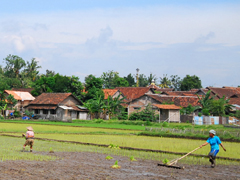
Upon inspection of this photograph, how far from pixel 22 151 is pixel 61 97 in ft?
122

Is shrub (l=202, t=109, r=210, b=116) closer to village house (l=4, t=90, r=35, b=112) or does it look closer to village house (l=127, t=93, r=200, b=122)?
village house (l=127, t=93, r=200, b=122)

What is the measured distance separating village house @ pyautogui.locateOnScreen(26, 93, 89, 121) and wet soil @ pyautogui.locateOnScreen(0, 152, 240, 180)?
3712 centimetres

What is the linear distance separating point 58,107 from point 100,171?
40317 millimetres

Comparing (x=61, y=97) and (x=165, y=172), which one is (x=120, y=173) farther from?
(x=61, y=97)

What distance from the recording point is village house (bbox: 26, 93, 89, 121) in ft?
165

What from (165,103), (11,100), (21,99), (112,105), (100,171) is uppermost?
(21,99)

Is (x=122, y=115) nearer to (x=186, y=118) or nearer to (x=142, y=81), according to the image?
(x=186, y=118)

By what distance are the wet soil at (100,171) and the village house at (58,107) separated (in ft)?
122

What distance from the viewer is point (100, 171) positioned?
10.7 metres

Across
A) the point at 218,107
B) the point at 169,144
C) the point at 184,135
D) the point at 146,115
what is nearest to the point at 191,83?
the point at 218,107

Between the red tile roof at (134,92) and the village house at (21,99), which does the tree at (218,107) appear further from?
the village house at (21,99)

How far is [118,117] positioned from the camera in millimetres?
49062

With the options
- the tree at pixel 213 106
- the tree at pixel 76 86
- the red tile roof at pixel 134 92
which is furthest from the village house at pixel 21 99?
the tree at pixel 213 106

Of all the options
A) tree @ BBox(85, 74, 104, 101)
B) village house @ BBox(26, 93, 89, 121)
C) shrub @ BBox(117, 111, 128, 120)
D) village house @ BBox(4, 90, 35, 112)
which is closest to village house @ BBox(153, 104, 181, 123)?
shrub @ BBox(117, 111, 128, 120)
